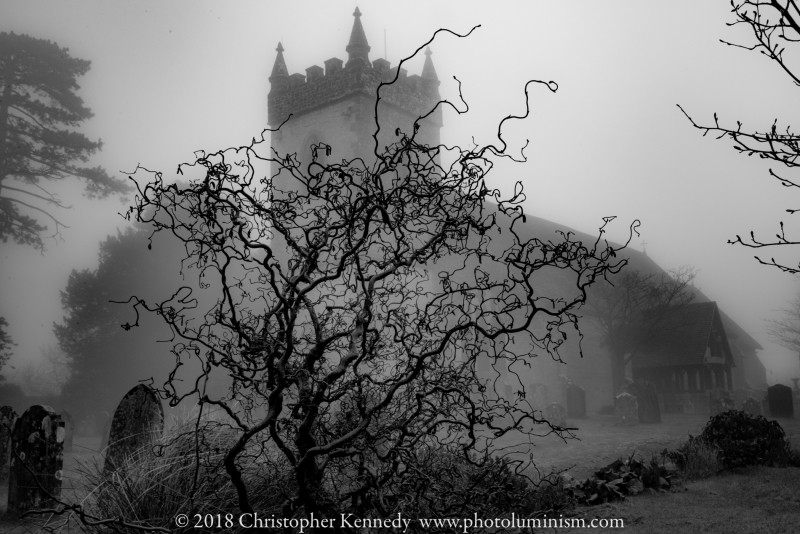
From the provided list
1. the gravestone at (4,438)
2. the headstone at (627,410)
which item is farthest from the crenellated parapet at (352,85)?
the gravestone at (4,438)

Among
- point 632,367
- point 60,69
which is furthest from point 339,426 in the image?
point 632,367

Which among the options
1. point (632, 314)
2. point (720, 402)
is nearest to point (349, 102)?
point (632, 314)

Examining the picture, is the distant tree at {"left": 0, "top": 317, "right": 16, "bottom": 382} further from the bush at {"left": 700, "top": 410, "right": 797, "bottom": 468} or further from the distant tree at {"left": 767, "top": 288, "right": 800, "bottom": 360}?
the distant tree at {"left": 767, "top": 288, "right": 800, "bottom": 360}

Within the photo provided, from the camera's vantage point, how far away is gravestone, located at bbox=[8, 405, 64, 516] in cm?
711

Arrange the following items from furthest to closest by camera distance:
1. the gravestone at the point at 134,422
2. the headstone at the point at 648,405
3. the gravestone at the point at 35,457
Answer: the headstone at the point at 648,405
the gravestone at the point at 35,457
the gravestone at the point at 134,422

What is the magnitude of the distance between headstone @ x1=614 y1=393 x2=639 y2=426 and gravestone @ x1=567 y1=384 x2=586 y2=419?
2.69m

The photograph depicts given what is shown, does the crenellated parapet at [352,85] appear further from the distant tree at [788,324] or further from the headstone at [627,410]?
the distant tree at [788,324]

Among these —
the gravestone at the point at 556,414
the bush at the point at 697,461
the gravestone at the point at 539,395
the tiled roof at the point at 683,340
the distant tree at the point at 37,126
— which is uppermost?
the distant tree at the point at 37,126

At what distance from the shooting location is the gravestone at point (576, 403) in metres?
21.4

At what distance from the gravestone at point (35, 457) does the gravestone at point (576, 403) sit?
17507 millimetres

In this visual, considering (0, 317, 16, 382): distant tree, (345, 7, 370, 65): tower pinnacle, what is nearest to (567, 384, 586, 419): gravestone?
(345, 7, 370, 65): tower pinnacle

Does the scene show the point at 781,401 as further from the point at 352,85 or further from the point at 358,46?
the point at 358,46

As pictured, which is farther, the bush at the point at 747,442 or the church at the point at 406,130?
the church at the point at 406,130

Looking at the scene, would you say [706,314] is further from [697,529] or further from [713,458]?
[697,529]
